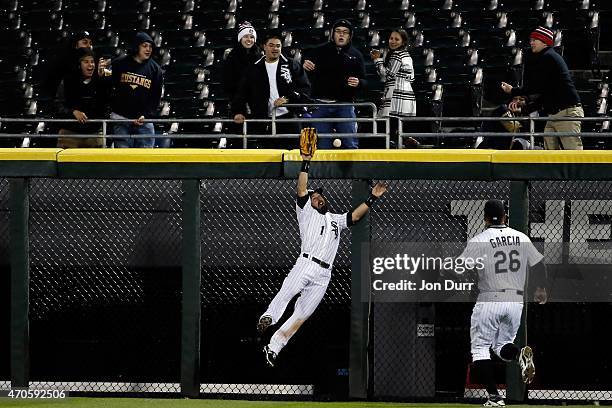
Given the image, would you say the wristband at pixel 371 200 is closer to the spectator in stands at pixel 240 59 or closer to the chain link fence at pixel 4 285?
the spectator in stands at pixel 240 59

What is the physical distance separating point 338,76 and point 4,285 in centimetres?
401

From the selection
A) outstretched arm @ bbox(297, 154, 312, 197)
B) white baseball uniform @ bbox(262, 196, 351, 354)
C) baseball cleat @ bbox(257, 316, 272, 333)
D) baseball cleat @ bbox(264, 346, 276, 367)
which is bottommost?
baseball cleat @ bbox(264, 346, 276, 367)

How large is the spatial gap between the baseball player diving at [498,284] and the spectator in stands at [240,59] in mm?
3065

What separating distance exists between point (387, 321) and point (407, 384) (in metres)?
0.64

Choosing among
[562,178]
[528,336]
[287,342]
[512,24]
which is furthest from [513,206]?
[512,24]

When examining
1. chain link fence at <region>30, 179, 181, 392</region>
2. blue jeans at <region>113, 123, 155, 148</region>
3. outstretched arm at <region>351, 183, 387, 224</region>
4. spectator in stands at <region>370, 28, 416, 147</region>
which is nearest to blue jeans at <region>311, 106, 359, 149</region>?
spectator in stands at <region>370, 28, 416, 147</region>

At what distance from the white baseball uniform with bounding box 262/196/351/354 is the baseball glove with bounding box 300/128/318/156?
71cm

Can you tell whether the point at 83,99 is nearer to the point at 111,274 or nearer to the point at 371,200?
the point at 111,274

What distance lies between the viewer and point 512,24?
1822cm

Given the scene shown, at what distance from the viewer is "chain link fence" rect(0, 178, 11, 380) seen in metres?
13.6

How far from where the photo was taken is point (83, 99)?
14023 millimetres

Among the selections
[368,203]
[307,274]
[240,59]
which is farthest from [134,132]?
[368,203]

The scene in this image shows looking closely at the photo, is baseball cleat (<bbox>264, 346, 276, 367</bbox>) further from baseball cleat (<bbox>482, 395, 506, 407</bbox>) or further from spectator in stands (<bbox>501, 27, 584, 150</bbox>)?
spectator in stands (<bbox>501, 27, 584, 150</bbox>)

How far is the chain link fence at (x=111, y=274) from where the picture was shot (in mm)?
13523
